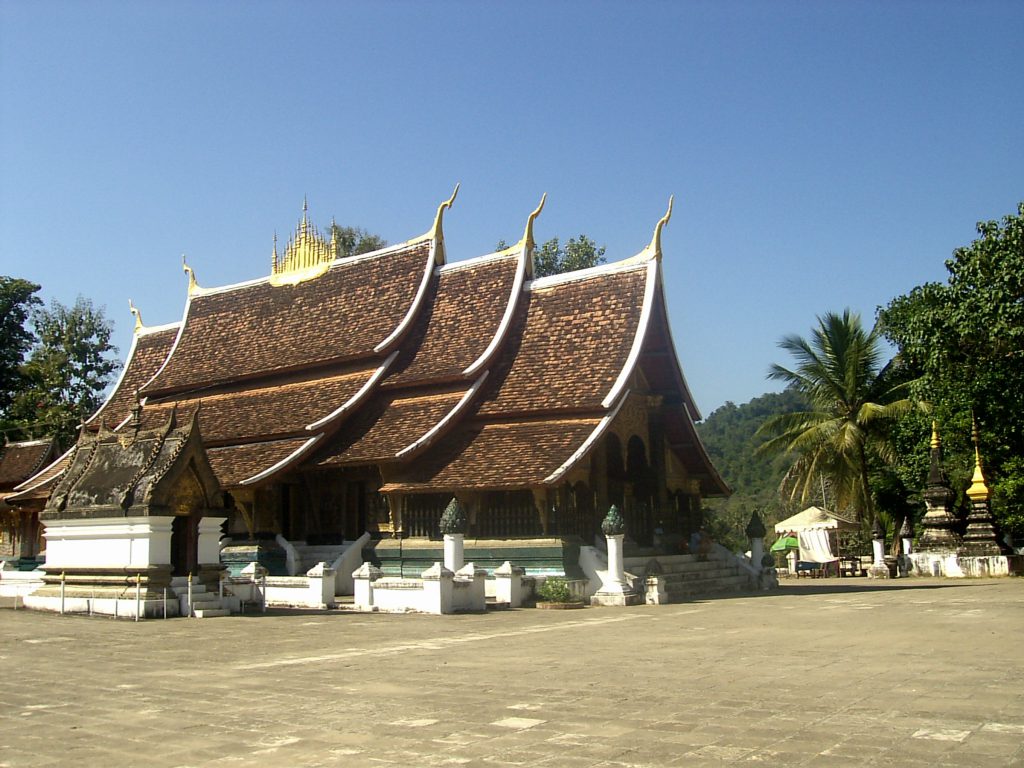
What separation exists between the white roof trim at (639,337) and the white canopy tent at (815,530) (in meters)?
14.7

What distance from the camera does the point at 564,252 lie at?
38750 mm

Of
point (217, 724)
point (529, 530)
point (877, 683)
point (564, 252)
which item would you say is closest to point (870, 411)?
point (564, 252)

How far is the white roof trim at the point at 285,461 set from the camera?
17469mm

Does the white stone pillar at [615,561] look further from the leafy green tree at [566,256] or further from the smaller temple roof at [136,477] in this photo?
the leafy green tree at [566,256]

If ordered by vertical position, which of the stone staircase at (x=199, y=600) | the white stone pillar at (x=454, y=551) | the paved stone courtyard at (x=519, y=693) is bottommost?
the paved stone courtyard at (x=519, y=693)

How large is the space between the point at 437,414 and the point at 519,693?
1189 cm

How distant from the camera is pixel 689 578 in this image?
1755cm

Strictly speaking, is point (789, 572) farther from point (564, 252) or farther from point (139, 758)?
point (139, 758)

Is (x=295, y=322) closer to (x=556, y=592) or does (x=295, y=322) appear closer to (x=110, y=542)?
(x=110, y=542)

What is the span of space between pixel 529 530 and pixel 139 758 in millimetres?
11923

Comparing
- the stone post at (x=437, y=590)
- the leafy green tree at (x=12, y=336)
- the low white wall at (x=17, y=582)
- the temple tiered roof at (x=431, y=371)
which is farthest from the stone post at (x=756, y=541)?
the leafy green tree at (x=12, y=336)

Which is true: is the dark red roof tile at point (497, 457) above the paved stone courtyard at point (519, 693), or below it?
above

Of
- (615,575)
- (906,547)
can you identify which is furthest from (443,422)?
(906,547)

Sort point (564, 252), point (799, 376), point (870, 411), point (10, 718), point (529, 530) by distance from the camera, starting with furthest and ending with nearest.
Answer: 1. point (564, 252)
2. point (799, 376)
3. point (870, 411)
4. point (529, 530)
5. point (10, 718)
